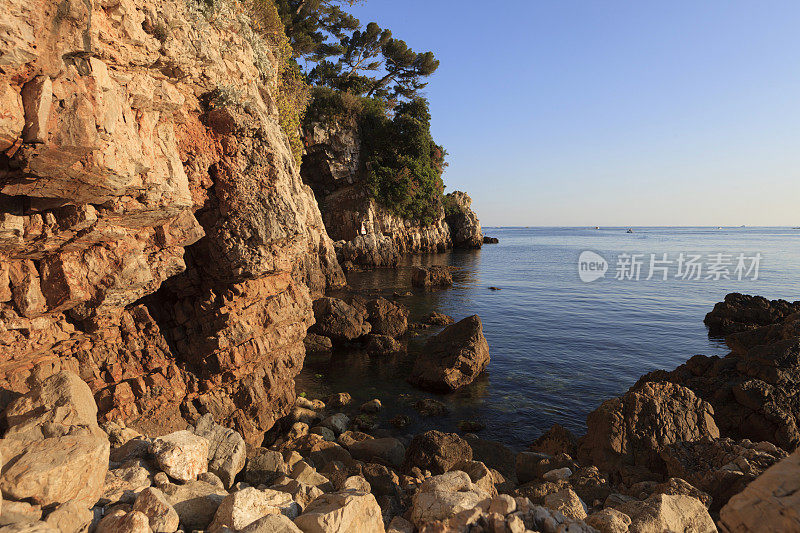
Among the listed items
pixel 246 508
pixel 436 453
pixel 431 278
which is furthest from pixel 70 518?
pixel 431 278

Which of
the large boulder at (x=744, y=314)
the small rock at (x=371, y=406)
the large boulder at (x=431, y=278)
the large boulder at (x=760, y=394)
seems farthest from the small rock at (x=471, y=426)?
the large boulder at (x=431, y=278)

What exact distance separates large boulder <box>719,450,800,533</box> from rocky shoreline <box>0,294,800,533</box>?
0.01m

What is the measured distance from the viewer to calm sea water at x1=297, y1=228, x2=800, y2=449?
1432cm

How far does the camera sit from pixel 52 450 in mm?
4418

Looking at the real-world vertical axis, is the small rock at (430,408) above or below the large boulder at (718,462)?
below

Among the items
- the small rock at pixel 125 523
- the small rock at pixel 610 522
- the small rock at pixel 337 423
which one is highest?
the small rock at pixel 125 523

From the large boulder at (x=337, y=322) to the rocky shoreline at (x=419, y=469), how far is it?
5.89m

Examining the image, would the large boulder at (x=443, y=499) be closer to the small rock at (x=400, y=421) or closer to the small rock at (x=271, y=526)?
the small rock at (x=271, y=526)

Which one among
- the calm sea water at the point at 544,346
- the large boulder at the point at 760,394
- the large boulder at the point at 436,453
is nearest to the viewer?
the large boulder at the point at 436,453

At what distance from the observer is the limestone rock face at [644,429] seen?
9.07 metres

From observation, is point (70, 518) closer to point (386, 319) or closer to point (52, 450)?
point (52, 450)

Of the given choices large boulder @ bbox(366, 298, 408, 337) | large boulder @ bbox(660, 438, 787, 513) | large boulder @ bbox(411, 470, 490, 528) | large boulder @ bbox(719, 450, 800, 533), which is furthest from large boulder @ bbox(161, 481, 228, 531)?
large boulder @ bbox(366, 298, 408, 337)

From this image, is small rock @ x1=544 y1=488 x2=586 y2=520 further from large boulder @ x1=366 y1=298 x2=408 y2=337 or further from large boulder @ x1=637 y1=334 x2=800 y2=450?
large boulder @ x1=366 y1=298 x2=408 y2=337

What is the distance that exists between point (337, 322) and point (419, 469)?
11.8 meters
